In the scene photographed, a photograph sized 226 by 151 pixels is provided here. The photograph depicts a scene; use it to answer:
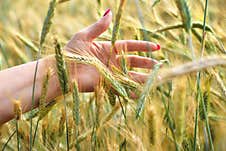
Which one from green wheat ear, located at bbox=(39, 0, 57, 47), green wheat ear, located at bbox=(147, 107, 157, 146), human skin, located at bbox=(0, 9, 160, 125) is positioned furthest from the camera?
human skin, located at bbox=(0, 9, 160, 125)

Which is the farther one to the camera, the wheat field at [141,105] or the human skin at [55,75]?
the human skin at [55,75]

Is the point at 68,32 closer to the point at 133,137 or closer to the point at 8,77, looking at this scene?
the point at 8,77

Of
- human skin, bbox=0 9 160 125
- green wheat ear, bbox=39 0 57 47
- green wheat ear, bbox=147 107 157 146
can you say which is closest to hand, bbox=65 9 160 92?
human skin, bbox=0 9 160 125

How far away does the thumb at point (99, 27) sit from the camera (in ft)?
4.40

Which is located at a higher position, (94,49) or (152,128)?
(94,49)

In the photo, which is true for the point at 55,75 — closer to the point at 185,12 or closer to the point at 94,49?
the point at 94,49

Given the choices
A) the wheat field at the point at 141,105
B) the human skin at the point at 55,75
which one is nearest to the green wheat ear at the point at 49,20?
the wheat field at the point at 141,105

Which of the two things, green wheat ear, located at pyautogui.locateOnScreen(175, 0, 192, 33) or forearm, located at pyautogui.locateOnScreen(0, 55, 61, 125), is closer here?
green wheat ear, located at pyautogui.locateOnScreen(175, 0, 192, 33)

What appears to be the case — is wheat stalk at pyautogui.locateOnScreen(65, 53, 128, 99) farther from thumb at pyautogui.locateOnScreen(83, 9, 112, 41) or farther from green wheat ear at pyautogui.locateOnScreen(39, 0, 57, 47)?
thumb at pyautogui.locateOnScreen(83, 9, 112, 41)

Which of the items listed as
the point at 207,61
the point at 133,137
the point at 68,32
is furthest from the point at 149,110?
the point at 68,32

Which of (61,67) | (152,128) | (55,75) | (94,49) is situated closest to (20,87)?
(55,75)

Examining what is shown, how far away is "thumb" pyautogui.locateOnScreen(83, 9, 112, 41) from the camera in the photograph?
4.40 feet

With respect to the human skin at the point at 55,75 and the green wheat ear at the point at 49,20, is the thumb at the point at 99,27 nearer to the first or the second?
Answer: the human skin at the point at 55,75

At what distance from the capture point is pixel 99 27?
135 cm
